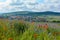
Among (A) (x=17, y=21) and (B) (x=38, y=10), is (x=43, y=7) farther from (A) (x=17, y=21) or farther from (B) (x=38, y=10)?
(A) (x=17, y=21)

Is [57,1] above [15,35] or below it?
above

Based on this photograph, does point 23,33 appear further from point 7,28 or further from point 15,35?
point 7,28

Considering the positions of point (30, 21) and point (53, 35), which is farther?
point (30, 21)

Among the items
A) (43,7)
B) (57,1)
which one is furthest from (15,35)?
(57,1)

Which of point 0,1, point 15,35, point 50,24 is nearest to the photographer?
point 15,35

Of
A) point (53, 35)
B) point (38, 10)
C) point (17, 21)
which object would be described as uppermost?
point (38, 10)

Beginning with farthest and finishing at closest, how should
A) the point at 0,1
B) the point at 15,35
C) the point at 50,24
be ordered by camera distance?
the point at 0,1 → the point at 50,24 → the point at 15,35
